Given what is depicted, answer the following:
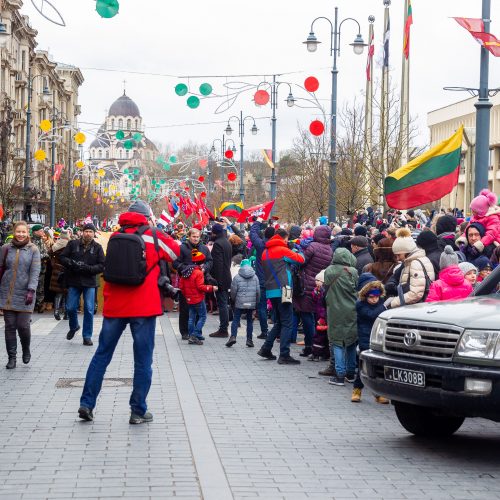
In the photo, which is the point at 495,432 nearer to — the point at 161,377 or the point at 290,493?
the point at 290,493

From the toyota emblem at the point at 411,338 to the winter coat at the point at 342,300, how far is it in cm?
365

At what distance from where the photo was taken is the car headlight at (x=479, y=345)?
27.4 ft

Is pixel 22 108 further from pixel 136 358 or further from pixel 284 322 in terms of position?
pixel 136 358

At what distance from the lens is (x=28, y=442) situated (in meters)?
9.19

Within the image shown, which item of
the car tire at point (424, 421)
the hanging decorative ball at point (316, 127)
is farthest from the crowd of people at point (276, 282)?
the hanging decorative ball at point (316, 127)

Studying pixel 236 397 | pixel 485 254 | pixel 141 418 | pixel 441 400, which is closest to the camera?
pixel 441 400

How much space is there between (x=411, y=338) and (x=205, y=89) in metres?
19.3

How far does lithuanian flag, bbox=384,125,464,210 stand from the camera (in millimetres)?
16297

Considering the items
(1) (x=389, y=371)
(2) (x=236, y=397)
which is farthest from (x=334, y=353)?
(1) (x=389, y=371)

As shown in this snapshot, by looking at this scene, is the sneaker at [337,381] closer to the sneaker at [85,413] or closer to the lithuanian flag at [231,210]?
the sneaker at [85,413]

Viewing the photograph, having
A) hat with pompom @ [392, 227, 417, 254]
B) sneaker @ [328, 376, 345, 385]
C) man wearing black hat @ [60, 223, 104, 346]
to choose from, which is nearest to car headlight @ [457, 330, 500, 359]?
hat with pompom @ [392, 227, 417, 254]

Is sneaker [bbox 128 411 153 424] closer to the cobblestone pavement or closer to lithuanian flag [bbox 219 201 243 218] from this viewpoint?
the cobblestone pavement

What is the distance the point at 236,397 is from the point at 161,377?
176cm

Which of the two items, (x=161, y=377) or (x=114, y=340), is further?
(x=161, y=377)
